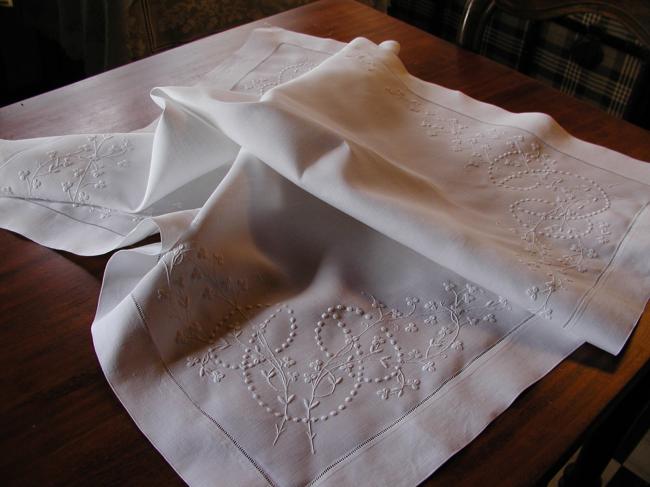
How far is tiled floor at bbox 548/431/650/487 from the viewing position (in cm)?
141

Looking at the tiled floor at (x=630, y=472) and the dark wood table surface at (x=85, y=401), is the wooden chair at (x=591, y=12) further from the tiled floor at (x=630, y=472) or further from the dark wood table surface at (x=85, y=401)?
the tiled floor at (x=630, y=472)

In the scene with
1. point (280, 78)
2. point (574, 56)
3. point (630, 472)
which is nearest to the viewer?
point (280, 78)

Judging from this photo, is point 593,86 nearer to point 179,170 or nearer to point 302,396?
point 179,170

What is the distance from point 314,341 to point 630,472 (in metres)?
1.16

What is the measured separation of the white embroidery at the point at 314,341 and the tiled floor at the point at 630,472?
93cm

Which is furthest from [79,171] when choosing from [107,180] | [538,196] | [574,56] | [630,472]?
[574,56]

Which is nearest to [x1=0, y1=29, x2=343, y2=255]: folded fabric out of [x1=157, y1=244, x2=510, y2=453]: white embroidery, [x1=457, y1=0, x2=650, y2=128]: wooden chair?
[x1=157, y1=244, x2=510, y2=453]: white embroidery

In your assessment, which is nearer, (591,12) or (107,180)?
(107,180)

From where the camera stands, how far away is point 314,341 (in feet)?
2.00

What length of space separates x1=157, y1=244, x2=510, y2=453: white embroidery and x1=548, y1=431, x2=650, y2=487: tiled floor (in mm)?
932

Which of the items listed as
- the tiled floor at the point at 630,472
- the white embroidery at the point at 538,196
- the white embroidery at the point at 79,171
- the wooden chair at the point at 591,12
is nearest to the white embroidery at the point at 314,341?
the white embroidery at the point at 538,196

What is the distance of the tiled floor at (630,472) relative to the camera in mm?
1411

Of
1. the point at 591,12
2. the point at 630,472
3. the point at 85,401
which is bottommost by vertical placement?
the point at 630,472

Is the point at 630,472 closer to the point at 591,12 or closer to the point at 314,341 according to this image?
the point at 591,12
